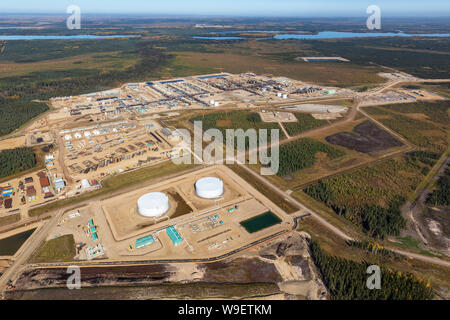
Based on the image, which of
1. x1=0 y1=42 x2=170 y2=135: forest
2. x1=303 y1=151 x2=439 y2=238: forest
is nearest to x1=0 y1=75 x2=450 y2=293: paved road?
x1=303 y1=151 x2=439 y2=238: forest

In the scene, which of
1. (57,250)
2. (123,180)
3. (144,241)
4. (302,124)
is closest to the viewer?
(57,250)

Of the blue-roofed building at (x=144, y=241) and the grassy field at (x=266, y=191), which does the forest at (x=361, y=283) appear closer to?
the grassy field at (x=266, y=191)

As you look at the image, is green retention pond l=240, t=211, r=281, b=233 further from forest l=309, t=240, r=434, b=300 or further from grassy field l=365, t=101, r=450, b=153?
grassy field l=365, t=101, r=450, b=153

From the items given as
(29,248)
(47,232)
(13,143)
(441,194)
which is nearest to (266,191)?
(441,194)

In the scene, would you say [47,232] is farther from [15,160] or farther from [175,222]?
[15,160]
